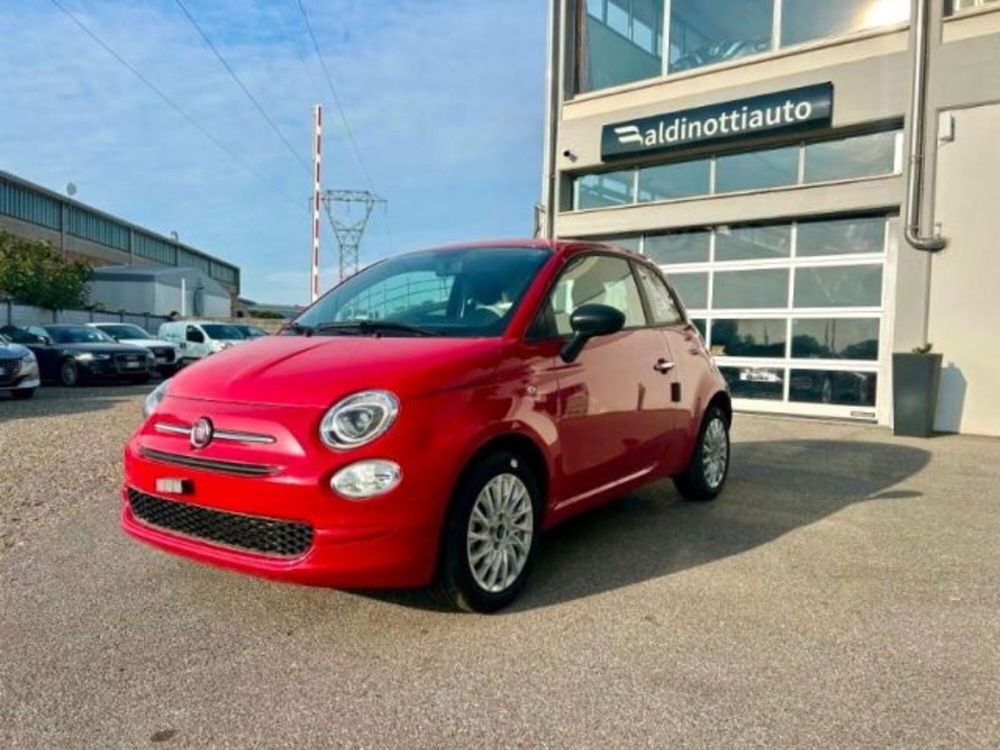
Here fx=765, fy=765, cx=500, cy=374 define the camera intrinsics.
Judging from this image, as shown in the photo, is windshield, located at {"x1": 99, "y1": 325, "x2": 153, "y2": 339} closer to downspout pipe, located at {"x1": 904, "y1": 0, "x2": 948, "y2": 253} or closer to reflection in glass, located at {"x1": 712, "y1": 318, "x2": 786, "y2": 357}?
reflection in glass, located at {"x1": 712, "y1": 318, "x2": 786, "y2": 357}

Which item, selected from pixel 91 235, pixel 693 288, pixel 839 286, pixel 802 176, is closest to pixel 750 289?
pixel 693 288

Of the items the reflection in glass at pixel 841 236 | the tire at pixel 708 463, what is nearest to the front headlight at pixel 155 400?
the tire at pixel 708 463

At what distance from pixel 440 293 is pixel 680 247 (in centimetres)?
861

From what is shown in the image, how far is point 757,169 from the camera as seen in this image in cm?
1112

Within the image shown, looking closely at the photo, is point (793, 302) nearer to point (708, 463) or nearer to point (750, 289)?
point (750, 289)

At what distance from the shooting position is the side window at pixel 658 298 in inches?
196

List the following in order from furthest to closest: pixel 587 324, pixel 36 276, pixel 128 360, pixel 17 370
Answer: pixel 36 276 → pixel 128 360 → pixel 17 370 → pixel 587 324

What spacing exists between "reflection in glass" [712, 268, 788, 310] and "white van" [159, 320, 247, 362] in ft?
49.6

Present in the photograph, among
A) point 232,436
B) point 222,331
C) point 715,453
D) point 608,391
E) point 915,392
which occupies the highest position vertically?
point 222,331

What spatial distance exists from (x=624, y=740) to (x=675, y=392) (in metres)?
2.76

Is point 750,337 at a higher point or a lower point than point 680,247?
lower

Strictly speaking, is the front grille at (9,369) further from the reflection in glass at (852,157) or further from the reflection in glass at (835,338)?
the reflection in glass at (852,157)

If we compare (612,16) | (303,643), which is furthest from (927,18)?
(303,643)

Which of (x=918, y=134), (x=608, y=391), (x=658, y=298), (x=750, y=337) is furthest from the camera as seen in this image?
(x=750, y=337)
